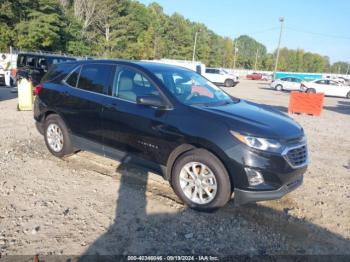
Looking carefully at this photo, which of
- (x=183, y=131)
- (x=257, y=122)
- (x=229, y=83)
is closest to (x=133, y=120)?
(x=183, y=131)

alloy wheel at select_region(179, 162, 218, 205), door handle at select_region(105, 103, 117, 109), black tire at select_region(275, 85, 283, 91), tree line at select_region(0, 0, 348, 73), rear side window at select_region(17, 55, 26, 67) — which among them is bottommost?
alloy wheel at select_region(179, 162, 218, 205)

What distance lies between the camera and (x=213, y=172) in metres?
4.00

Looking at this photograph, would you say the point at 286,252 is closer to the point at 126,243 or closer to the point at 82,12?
the point at 126,243

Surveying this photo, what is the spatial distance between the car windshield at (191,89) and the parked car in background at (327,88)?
25.8 m

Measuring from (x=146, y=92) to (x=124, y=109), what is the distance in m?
0.41

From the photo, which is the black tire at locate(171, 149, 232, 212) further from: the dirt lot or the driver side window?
the driver side window

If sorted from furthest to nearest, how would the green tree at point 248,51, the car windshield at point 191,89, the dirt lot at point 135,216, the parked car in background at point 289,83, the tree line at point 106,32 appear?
the green tree at point 248,51, the tree line at point 106,32, the parked car in background at point 289,83, the car windshield at point 191,89, the dirt lot at point 135,216

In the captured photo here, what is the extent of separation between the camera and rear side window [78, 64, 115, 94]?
512 centimetres

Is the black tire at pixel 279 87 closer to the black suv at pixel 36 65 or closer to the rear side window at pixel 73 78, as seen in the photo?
the black suv at pixel 36 65

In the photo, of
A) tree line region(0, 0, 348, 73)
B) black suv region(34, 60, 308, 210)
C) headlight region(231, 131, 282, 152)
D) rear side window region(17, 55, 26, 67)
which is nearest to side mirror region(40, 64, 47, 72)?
rear side window region(17, 55, 26, 67)

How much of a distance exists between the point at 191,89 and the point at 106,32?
2309 inches

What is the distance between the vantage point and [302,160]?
4.17 m

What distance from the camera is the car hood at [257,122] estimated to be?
389cm

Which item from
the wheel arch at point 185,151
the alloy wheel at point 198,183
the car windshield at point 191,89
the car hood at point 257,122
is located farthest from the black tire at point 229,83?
the alloy wheel at point 198,183
